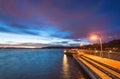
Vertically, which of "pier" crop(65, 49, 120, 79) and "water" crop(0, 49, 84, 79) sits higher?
"pier" crop(65, 49, 120, 79)

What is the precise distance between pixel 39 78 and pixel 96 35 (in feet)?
59.3

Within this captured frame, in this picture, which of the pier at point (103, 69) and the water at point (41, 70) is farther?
the water at point (41, 70)

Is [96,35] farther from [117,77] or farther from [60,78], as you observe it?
[117,77]

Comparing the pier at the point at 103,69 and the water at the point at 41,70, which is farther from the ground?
the pier at the point at 103,69

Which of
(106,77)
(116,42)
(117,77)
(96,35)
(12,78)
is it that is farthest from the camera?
(116,42)

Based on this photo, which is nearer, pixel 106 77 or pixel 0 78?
pixel 106 77

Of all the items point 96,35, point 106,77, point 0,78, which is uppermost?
point 96,35

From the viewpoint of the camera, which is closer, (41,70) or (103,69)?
(103,69)

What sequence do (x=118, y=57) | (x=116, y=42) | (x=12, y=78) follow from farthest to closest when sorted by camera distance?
1. (x=116, y=42)
2. (x=118, y=57)
3. (x=12, y=78)

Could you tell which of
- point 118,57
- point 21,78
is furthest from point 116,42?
point 21,78

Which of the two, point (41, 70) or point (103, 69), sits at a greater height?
point (103, 69)

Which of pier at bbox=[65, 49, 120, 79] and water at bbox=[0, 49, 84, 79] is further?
water at bbox=[0, 49, 84, 79]

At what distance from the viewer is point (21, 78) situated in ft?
68.5

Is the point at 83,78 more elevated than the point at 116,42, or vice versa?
the point at 116,42
